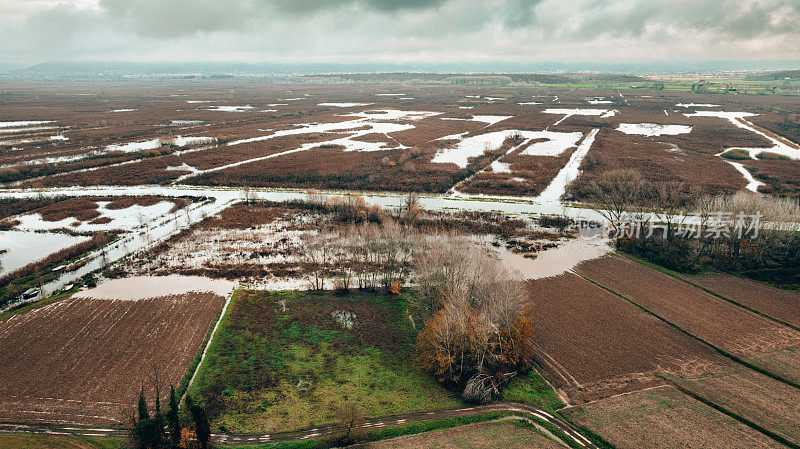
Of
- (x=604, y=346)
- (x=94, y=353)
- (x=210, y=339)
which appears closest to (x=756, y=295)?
(x=604, y=346)

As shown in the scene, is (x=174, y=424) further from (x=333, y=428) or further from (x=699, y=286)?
(x=699, y=286)

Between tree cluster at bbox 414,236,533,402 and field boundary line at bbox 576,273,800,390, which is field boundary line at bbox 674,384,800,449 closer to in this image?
field boundary line at bbox 576,273,800,390

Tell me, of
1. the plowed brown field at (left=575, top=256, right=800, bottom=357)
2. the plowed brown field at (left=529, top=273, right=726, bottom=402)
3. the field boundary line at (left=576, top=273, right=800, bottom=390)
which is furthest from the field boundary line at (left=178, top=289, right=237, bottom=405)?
the field boundary line at (left=576, top=273, right=800, bottom=390)

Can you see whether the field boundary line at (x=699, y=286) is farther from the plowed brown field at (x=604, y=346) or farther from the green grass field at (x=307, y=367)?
the green grass field at (x=307, y=367)

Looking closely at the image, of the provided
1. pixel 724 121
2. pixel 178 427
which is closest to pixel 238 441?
pixel 178 427

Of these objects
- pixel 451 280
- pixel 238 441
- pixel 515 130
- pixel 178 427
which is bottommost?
pixel 238 441

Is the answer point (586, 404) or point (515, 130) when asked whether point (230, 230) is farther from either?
point (515, 130)

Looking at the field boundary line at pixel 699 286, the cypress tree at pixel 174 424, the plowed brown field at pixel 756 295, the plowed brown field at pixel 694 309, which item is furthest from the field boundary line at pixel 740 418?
the cypress tree at pixel 174 424
